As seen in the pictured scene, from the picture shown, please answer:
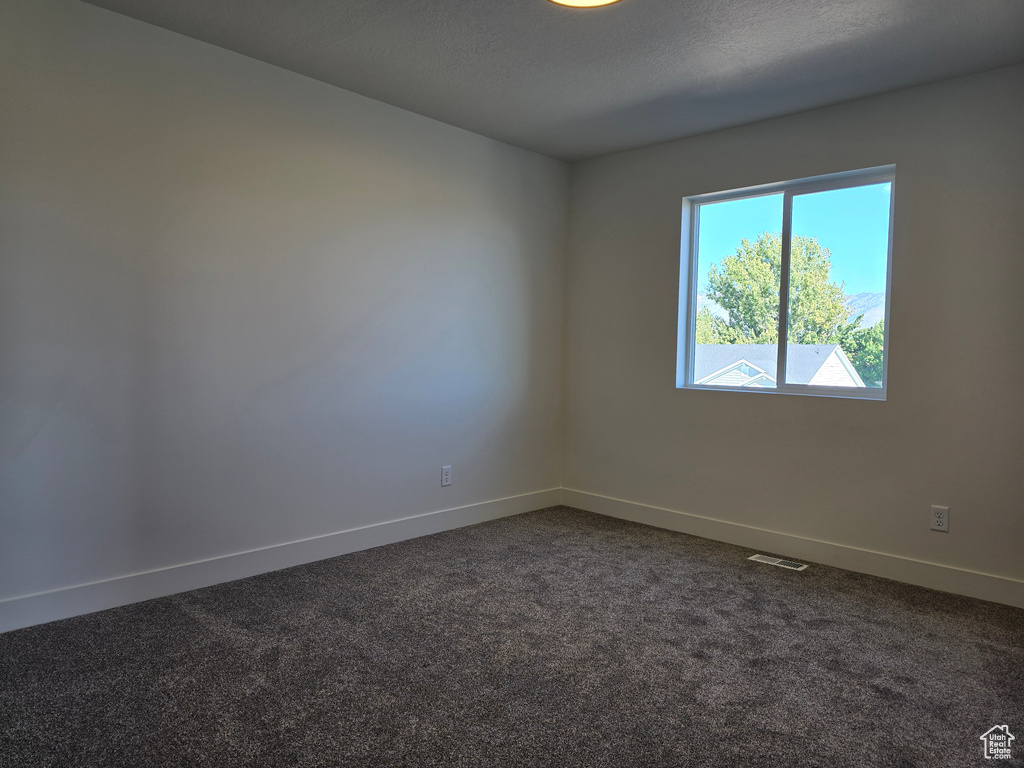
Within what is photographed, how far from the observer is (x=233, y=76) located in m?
3.10

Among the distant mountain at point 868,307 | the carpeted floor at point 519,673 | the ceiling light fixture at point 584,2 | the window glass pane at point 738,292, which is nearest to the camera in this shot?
the carpeted floor at point 519,673

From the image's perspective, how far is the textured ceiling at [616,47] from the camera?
2.62m

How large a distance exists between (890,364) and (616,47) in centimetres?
204

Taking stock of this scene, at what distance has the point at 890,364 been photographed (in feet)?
11.0

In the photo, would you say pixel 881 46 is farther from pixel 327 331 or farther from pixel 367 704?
pixel 367 704

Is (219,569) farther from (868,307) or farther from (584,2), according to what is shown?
(868,307)

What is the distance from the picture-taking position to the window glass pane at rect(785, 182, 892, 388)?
3.48 m

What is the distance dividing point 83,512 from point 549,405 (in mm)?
2934

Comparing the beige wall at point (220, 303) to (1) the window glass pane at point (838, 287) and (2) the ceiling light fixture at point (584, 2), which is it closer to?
(2) the ceiling light fixture at point (584, 2)

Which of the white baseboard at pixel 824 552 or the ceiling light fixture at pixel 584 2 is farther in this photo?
the white baseboard at pixel 824 552

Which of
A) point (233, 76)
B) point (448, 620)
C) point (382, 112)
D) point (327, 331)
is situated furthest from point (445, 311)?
point (448, 620)

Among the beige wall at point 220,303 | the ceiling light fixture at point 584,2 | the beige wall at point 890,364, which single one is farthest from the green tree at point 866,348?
the ceiling light fixture at point 584,2

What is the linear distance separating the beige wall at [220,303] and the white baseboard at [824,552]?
928 mm

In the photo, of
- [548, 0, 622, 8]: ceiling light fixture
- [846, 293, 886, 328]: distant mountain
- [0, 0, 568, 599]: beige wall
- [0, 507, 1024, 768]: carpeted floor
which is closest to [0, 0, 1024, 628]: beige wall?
[0, 0, 568, 599]: beige wall
